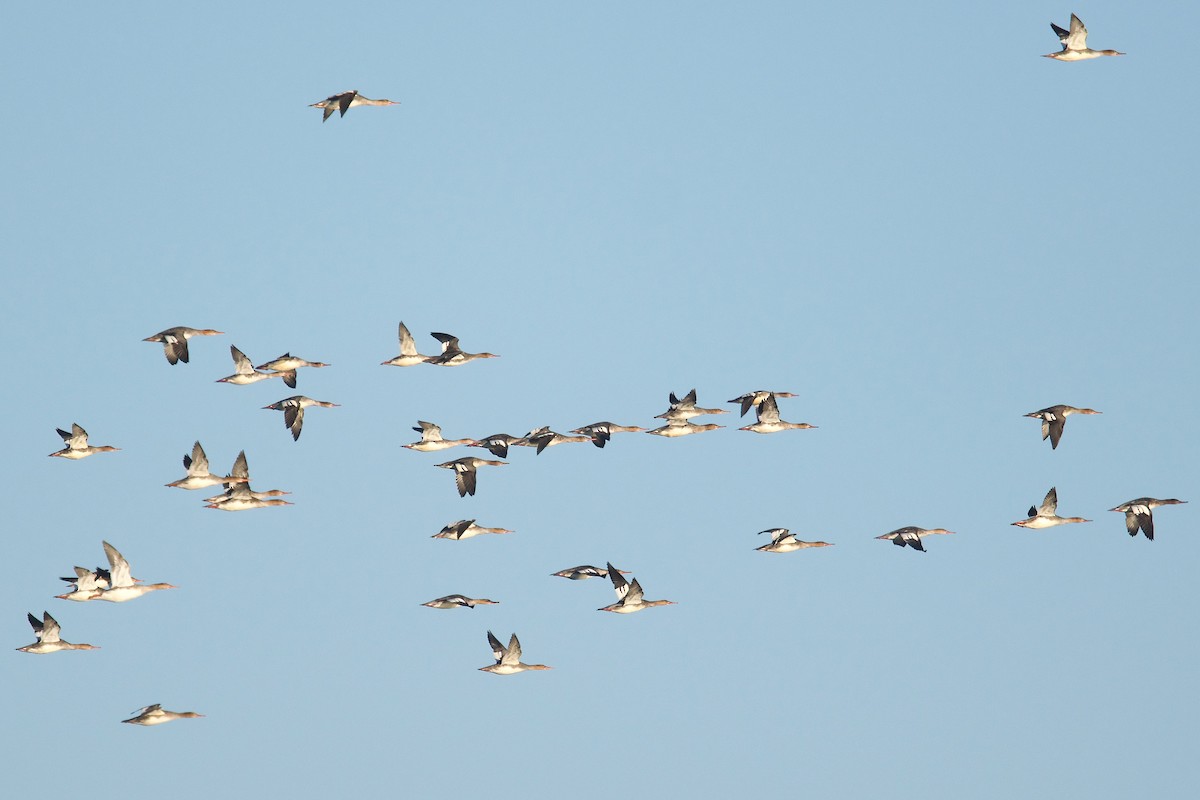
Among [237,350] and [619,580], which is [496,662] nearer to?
[619,580]

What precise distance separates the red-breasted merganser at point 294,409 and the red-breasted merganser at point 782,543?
12.9m

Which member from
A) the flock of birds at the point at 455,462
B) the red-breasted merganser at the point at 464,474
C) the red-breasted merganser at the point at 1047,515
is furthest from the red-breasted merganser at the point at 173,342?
the red-breasted merganser at the point at 1047,515

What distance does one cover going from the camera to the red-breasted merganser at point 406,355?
5700 cm

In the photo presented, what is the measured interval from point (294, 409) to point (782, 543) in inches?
567

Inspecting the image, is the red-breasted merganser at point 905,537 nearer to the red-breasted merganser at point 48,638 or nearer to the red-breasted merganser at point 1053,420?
the red-breasted merganser at point 1053,420

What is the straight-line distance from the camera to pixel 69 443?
57469mm

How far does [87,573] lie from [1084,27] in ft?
99.0

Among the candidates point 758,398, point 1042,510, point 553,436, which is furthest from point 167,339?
point 1042,510

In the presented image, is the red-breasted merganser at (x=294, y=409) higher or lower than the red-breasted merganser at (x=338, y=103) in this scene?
lower

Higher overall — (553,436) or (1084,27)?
(1084,27)

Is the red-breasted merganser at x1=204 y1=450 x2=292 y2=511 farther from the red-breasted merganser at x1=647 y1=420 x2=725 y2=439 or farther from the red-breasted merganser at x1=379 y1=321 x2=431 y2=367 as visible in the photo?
the red-breasted merganser at x1=647 y1=420 x2=725 y2=439

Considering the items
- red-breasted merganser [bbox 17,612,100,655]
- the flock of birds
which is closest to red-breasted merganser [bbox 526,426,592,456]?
the flock of birds

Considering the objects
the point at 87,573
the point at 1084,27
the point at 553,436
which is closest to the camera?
the point at 87,573

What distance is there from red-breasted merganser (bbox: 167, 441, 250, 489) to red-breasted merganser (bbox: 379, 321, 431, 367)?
19.5ft
